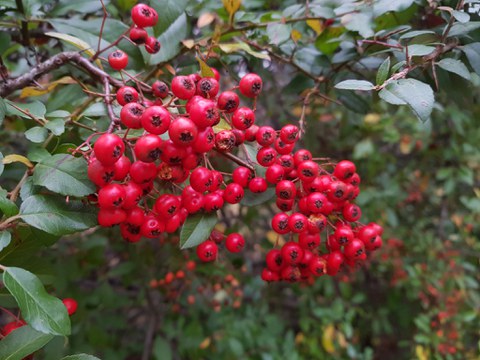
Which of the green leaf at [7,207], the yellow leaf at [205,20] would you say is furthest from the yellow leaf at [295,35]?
the green leaf at [7,207]

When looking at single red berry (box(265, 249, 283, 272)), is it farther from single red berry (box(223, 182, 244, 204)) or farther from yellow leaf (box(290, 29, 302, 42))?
yellow leaf (box(290, 29, 302, 42))

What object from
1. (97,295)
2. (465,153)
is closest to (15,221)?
(97,295)

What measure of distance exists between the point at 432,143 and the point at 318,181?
2.57 metres

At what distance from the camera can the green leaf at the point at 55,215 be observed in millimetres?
948

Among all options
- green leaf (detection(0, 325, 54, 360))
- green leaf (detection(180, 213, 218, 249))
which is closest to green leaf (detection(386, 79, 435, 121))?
green leaf (detection(180, 213, 218, 249))

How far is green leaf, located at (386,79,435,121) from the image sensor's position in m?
1.00

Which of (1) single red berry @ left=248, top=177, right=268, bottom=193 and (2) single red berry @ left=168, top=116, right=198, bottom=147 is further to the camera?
(1) single red berry @ left=248, top=177, right=268, bottom=193

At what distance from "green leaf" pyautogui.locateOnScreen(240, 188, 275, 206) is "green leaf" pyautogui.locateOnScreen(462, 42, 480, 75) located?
743 millimetres

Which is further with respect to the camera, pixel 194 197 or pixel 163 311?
pixel 163 311

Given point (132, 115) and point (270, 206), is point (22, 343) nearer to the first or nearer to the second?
point (132, 115)

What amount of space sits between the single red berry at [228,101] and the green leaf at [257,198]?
0.35 metres

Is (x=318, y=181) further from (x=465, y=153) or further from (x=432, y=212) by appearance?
(x=432, y=212)

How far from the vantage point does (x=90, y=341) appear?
7.72ft

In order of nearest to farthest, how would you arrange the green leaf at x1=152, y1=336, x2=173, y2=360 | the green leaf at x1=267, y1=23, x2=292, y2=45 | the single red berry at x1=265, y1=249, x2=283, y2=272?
the single red berry at x1=265, y1=249, x2=283, y2=272
the green leaf at x1=267, y1=23, x2=292, y2=45
the green leaf at x1=152, y1=336, x2=173, y2=360
